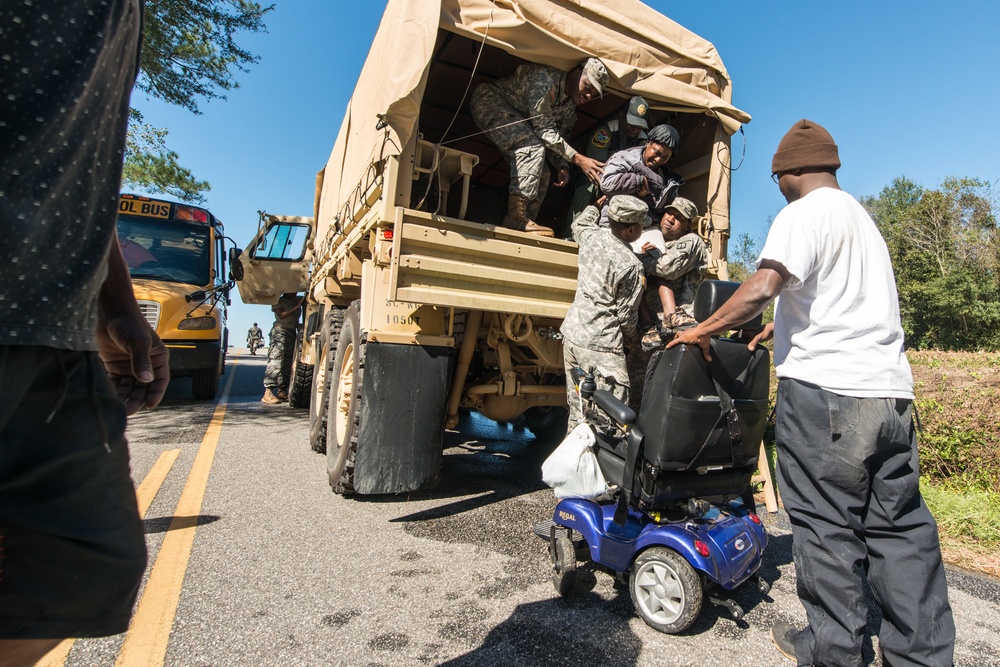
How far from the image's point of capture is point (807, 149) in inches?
88.8

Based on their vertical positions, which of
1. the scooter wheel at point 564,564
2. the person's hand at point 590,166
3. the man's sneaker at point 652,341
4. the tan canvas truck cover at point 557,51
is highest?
the tan canvas truck cover at point 557,51

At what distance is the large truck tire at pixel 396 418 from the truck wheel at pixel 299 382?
189 inches

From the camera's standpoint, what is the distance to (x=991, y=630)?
2473mm

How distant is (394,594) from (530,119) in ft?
9.76

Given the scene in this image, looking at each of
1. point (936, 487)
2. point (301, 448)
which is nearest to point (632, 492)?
point (936, 487)

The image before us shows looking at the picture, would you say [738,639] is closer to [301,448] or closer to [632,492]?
[632,492]

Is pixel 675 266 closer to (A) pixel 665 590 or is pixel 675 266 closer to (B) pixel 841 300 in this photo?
(B) pixel 841 300

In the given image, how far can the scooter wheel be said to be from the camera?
8.48 feet

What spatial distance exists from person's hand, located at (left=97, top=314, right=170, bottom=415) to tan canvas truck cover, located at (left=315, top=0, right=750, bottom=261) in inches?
94.3

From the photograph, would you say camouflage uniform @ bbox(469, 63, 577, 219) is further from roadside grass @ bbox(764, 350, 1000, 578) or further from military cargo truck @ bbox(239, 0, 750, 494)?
roadside grass @ bbox(764, 350, 1000, 578)

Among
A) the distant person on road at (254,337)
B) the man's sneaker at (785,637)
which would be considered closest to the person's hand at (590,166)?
the man's sneaker at (785,637)

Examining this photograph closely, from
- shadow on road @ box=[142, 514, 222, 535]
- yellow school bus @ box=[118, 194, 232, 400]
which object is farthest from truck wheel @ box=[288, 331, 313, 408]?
shadow on road @ box=[142, 514, 222, 535]

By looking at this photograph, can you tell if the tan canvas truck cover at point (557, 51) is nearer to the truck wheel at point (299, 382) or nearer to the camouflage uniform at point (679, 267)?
the camouflage uniform at point (679, 267)

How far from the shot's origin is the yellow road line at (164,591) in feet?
6.82
